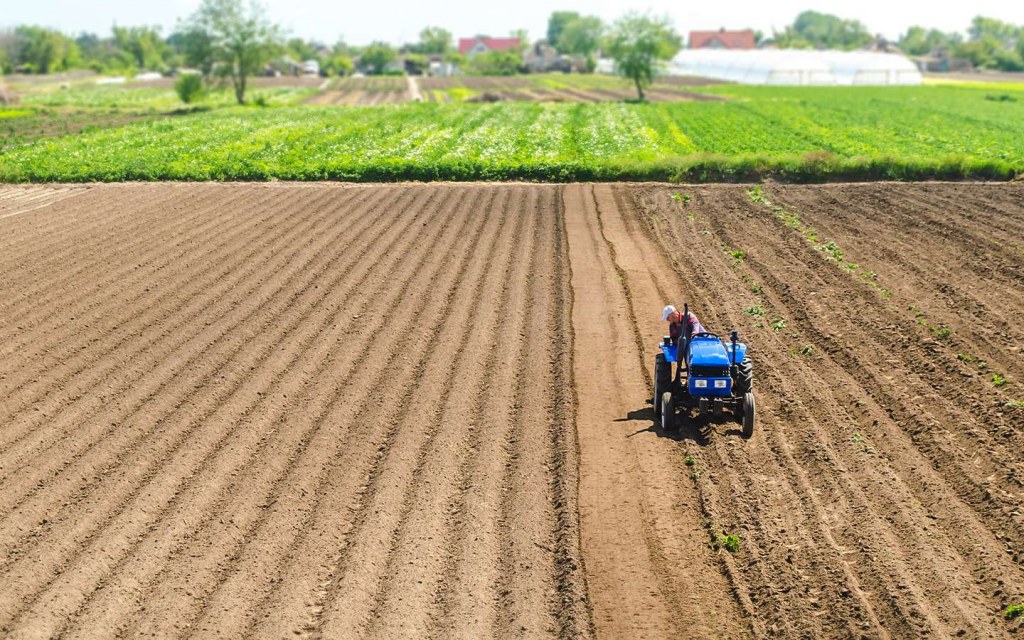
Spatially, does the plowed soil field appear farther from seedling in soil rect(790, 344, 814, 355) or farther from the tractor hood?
the tractor hood

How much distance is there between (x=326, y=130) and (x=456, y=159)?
16.5m

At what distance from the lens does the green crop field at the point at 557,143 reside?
3488 cm

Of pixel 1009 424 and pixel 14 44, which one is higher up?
pixel 14 44

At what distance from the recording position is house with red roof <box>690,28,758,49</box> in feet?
602

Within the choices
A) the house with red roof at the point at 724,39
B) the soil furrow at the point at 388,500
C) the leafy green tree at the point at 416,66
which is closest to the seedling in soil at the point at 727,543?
the soil furrow at the point at 388,500

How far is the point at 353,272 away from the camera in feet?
69.1

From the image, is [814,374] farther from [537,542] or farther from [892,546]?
[537,542]

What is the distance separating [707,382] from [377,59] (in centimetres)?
14843

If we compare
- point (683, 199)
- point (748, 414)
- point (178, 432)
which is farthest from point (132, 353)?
point (683, 199)

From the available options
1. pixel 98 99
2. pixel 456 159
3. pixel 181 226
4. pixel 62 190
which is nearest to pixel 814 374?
pixel 181 226

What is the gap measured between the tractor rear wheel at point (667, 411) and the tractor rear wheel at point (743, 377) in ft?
3.06

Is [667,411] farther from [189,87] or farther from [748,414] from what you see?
[189,87]

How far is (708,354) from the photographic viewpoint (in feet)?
40.5

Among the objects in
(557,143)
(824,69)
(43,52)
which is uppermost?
(43,52)
